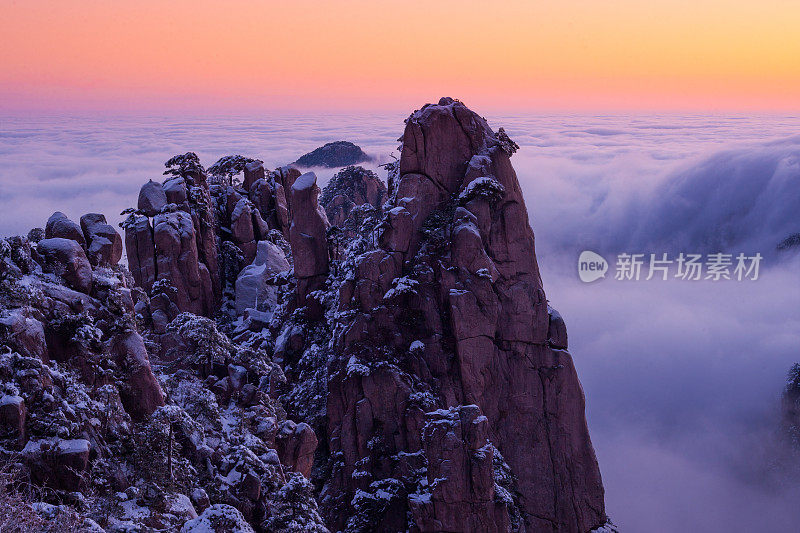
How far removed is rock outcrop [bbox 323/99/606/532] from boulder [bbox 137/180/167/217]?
13.4 metres

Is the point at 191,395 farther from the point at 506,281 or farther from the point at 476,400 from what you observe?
the point at 506,281

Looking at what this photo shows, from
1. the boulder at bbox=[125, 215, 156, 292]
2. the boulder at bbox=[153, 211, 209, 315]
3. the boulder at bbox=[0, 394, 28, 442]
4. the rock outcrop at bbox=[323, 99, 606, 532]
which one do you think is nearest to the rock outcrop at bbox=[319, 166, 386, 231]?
the boulder at bbox=[153, 211, 209, 315]

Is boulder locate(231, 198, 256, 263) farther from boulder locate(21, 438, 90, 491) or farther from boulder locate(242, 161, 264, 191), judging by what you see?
boulder locate(21, 438, 90, 491)

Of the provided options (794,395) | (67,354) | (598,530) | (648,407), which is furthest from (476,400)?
(648,407)

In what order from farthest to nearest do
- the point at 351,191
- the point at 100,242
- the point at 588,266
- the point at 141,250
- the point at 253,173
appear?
the point at 588,266 → the point at 351,191 → the point at 253,173 → the point at 141,250 → the point at 100,242

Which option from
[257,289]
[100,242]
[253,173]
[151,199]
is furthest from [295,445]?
[253,173]

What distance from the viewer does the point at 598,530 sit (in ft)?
111

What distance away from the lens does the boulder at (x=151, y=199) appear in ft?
124

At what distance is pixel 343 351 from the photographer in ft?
105

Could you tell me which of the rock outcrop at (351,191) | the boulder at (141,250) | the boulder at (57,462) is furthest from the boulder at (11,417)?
the rock outcrop at (351,191)

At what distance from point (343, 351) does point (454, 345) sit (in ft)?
17.8

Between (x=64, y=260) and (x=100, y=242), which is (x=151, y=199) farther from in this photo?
(x=64, y=260)

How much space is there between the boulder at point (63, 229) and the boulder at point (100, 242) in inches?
21.4

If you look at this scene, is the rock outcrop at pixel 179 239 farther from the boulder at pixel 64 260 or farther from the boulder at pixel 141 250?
the boulder at pixel 64 260
